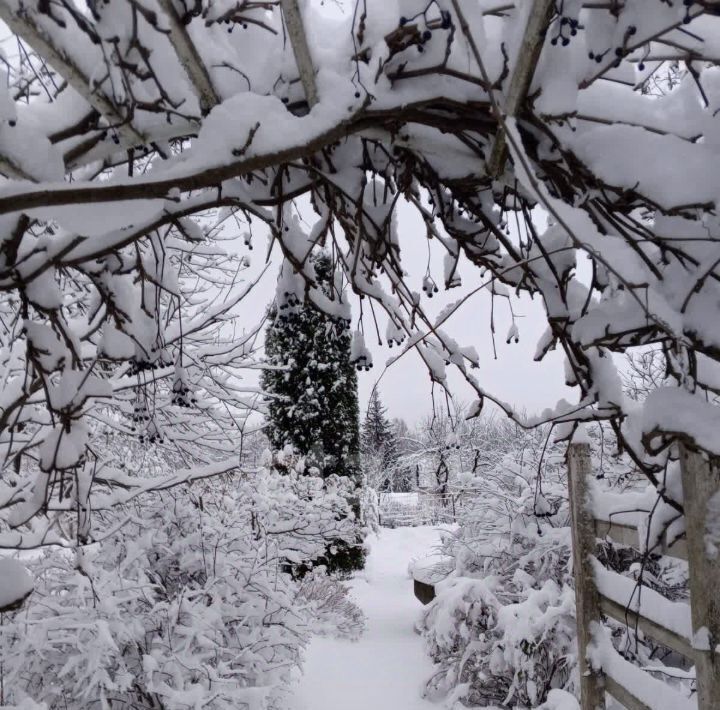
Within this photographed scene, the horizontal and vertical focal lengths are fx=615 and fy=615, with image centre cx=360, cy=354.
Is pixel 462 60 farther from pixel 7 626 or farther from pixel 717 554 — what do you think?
pixel 7 626

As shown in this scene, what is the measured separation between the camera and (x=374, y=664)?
7117 mm

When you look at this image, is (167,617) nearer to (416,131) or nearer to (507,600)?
(507,600)

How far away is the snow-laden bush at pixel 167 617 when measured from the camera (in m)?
3.65

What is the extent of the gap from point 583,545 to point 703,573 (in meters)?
1.69

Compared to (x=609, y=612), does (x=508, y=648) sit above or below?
below

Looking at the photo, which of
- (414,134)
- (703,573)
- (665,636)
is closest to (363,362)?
(414,134)

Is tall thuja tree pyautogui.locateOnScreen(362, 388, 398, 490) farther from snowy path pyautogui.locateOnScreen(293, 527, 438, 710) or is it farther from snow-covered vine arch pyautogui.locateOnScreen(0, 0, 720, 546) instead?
snow-covered vine arch pyautogui.locateOnScreen(0, 0, 720, 546)

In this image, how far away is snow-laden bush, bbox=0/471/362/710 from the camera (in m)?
3.65

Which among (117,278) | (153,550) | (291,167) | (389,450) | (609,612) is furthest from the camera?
(389,450)

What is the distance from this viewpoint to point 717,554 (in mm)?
1553

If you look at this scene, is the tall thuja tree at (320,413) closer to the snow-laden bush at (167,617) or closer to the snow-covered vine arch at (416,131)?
the snow-laden bush at (167,617)

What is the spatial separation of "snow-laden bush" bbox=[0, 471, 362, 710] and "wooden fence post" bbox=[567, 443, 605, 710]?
2186mm

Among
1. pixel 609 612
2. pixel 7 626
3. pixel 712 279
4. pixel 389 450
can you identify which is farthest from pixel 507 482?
pixel 389 450

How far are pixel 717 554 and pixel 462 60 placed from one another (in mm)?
1361
